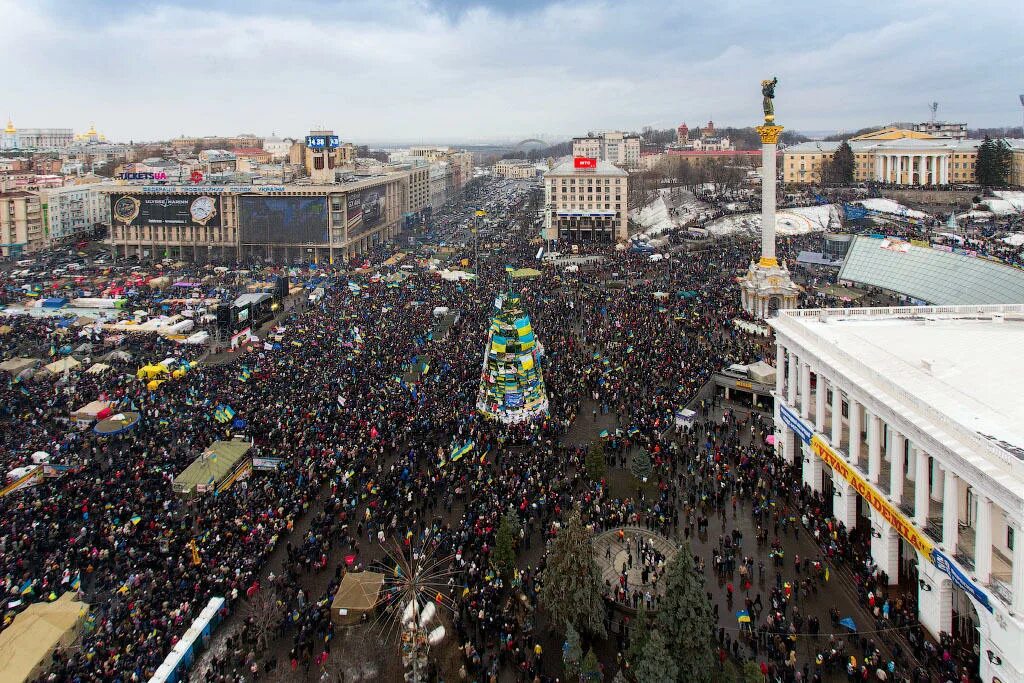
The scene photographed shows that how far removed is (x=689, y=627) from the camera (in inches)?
528

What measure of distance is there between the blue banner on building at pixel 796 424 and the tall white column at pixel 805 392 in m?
0.30

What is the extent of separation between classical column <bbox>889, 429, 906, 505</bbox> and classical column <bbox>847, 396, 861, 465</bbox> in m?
2.11

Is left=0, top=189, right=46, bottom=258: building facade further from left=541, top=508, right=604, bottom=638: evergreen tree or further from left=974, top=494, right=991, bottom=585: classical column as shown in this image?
left=974, top=494, right=991, bottom=585: classical column

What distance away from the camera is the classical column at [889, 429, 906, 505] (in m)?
17.4

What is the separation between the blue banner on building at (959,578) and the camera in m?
14.1

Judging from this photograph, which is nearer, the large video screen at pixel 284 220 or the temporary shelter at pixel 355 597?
the temporary shelter at pixel 355 597

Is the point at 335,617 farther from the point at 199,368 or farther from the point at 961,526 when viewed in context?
the point at 199,368

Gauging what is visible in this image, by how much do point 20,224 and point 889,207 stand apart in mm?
87271

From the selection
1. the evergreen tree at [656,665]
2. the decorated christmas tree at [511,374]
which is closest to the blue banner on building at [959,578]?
the evergreen tree at [656,665]

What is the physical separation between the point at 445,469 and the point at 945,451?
544 inches

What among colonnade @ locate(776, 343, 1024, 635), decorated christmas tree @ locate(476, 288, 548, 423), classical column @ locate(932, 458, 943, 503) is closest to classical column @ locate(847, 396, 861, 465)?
colonnade @ locate(776, 343, 1024, 635)

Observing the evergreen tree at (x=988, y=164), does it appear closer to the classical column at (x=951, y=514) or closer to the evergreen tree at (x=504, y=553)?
the classical column at (x=951, y=514)

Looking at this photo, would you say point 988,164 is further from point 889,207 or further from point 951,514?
point 951,514

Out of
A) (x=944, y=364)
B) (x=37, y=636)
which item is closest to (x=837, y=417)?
(x=944, y=364)
